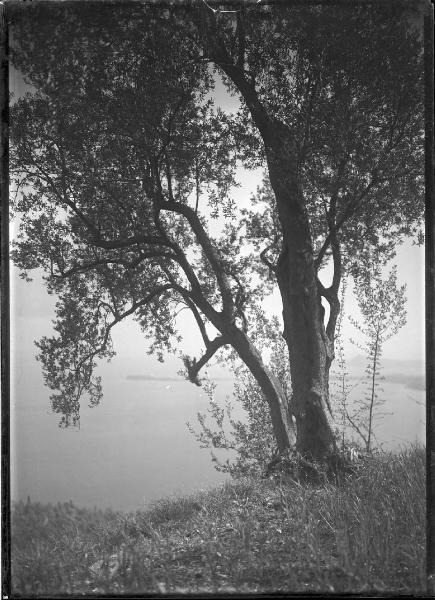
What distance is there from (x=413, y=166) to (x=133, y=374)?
254 centimetres

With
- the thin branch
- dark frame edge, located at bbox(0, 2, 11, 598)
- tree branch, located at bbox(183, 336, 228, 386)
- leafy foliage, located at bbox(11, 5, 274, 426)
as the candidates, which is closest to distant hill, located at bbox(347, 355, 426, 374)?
leafy foliage, located at bbox(11, 5, 274, 426)

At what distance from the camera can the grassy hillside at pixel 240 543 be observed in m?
3.17

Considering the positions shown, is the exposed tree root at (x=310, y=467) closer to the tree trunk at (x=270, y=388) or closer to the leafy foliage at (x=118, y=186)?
the tree trunk at (x=270, y=388)

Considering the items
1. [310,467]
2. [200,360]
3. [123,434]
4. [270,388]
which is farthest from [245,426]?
[123,434]

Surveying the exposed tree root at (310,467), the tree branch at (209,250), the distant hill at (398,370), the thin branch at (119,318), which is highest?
the tree branch at (209,250)

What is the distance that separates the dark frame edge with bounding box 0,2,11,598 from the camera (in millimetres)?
3410

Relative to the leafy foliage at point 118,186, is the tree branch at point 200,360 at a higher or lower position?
lower

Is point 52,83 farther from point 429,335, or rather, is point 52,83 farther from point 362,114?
point 429,335

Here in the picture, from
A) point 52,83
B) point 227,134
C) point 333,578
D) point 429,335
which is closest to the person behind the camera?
point 333,578

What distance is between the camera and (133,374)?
12.6 ft

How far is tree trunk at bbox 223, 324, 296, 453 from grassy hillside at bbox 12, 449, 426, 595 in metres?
0.58

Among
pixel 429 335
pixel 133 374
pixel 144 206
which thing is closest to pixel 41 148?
pixel 144 206

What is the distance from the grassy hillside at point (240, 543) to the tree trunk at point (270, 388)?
1.90 ft

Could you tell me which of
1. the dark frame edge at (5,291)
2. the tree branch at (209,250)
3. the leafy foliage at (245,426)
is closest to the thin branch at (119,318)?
the tree branch at (209,250)
